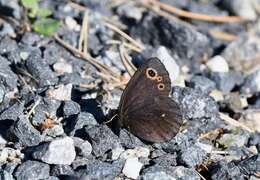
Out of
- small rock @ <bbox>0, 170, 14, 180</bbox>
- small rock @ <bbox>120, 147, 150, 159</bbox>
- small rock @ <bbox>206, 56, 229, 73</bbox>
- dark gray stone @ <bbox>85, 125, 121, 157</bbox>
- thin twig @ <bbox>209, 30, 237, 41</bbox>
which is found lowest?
small rock @ <bbox>0, 170, 14, 180</bbox>

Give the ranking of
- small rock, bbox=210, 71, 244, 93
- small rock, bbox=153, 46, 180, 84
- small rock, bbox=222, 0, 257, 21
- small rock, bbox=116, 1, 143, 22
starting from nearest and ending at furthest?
small rock, bbox=153, 46, 180, 84
small rock, bbox=210, 71, 244, 93
small rock, bbox=116, 1, 143, 22
small rock, bbox=222, 0, 257, 21

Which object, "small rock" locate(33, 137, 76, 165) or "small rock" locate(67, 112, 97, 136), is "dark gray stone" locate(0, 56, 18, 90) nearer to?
"small rock" locate(67, 112, 97, 136)

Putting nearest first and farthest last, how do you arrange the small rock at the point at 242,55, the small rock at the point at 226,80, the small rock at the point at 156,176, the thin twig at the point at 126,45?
1. the small rock at the point at 156,176
2. the small rock at the point at 226,80
3. the thin twig at the point at 126,45
4. the small rock at the point at 242,55

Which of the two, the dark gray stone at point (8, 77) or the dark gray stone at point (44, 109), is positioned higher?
the dark gray stone at point (8, 77)

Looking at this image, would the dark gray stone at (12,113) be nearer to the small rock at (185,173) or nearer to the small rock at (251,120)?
the small rock at (185,173)

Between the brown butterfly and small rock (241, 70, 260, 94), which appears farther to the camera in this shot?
small rock (241, 70, 260, 94)

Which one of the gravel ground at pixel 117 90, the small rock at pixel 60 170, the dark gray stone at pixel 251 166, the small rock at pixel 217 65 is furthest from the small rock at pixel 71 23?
the dark gray stone at pixel 251 166

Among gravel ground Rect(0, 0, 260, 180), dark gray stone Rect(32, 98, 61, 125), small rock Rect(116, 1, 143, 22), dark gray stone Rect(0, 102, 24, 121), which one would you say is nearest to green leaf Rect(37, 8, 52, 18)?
gravel ground Rect(0, 0, 260, 180)

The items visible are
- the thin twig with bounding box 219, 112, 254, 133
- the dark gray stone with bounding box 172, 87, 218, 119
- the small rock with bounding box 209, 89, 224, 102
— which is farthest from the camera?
the small rock with bounding box 209, 89, 224, 102
